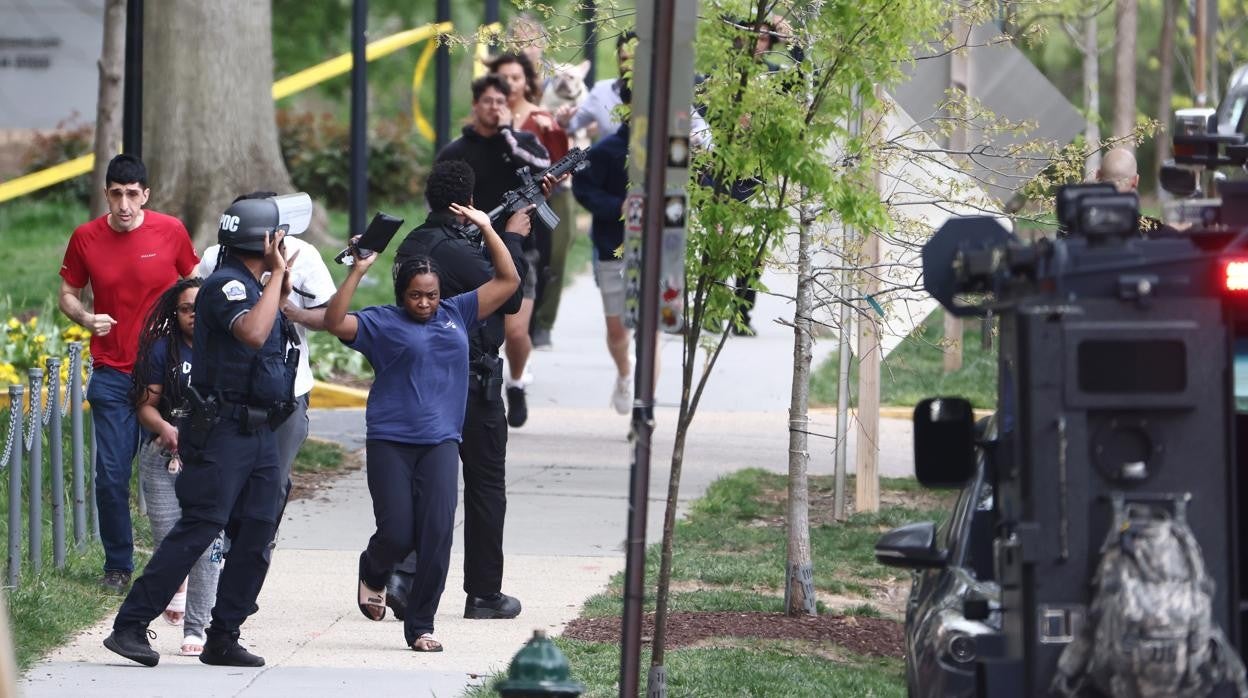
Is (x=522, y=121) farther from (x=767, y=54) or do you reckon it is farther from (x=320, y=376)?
(x=767, y=54)

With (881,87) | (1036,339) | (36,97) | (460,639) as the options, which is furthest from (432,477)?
(36,97)

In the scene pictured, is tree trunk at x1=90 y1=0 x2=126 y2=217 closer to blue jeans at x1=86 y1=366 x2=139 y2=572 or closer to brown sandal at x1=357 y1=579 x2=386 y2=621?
blue jeans at x1=86 y1=366 x2=139 y2=572

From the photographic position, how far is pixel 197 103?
1606 centimetres

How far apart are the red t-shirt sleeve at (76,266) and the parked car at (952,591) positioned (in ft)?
14.8

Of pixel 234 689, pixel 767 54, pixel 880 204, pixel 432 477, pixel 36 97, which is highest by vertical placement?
pixel 36 97

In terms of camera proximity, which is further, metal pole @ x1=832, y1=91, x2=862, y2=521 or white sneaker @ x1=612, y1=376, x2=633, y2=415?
white sneaker @ x1=612, y1=376, x2=633, y2=415

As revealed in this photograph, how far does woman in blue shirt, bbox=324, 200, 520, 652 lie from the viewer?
8.20 metres

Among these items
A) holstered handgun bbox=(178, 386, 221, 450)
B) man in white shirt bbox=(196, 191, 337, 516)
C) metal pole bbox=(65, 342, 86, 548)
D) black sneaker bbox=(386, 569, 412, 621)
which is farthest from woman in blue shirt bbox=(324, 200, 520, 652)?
metal pole bbox=(65, 342, 86, 548)

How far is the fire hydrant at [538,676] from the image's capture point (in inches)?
207

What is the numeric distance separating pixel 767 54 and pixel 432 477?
2.11 metres

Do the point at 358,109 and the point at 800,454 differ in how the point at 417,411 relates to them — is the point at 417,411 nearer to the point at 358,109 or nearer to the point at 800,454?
the point at 800,454

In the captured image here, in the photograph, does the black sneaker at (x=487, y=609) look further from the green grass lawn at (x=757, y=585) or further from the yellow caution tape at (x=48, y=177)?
the yellow caution tape at (x=48, y=177)

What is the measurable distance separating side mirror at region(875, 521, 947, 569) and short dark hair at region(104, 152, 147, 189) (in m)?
4.55

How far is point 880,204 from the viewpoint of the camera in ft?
25.6
